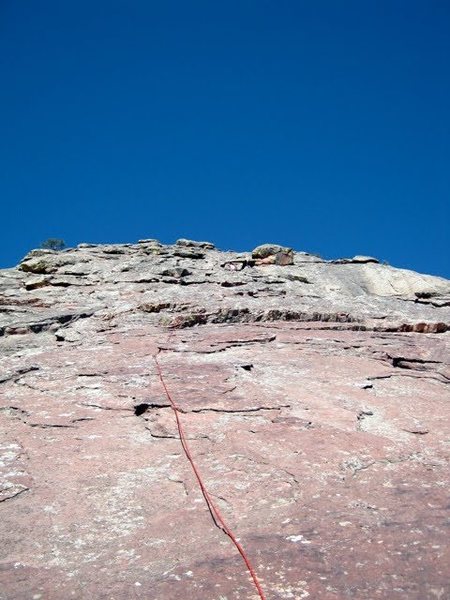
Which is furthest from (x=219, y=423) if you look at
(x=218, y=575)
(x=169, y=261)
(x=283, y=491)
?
(x=169, y=261)

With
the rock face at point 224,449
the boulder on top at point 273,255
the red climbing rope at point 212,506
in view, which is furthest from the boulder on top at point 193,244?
the red climbing rope at point 212,506

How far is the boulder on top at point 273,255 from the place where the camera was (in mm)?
16547

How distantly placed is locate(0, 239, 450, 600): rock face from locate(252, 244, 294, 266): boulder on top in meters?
4.23

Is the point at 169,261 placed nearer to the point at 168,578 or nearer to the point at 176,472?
the point at 176,472

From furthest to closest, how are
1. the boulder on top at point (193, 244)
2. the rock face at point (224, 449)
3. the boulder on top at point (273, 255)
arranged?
the boulder on top at point (193, 244) → the boulder on top at point (273, 255) → the rock face at point (224, 449)

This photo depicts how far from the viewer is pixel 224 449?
5566 mm

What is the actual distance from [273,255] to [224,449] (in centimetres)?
1171

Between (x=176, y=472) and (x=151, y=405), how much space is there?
1.65 meters

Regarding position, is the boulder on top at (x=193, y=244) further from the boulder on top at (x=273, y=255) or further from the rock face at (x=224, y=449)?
the rock face at (x=224, y=449)

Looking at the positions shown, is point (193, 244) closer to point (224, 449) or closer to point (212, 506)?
point (224, 449)

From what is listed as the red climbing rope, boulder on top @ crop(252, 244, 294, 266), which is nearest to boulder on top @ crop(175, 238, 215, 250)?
boulder on top @ crop(252, 244, 294, 266)

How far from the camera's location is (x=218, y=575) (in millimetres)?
3557

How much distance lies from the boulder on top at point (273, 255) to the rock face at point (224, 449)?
423 cm

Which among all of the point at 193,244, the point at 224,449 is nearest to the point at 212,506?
the point at 224,449
